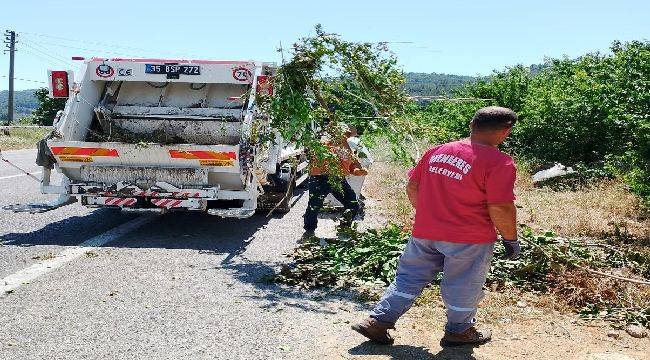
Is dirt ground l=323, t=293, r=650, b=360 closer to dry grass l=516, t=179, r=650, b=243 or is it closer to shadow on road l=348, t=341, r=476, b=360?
Result: shadow on road l=348, t=341, r=476, b=360

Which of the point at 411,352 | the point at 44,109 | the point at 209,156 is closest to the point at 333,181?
the point at 209,156

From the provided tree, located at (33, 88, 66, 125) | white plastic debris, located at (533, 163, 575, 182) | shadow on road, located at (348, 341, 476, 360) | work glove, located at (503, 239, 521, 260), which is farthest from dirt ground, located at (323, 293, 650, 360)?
tree, located at (33, 88, 66, 125)

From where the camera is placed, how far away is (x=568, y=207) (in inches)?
385

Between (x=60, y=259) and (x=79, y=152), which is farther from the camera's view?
(x=79, y=152)

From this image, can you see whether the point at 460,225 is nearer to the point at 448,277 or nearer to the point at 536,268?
the point at 448,277

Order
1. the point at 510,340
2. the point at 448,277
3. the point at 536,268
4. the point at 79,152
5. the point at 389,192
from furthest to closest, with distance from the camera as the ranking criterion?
1. the point at 389,192
2. the point at 79,152
3. the point at 536,268
4. the point at 510,340
5. the point at 448,277

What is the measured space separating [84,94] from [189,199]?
208cm

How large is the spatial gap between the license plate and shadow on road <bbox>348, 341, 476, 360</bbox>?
17.0ft

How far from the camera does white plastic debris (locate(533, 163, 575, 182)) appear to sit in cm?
1345

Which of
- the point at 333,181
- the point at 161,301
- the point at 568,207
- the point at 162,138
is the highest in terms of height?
the point at 162,138

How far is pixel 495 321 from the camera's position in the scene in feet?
15.4

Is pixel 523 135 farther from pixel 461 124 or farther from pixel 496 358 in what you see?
pixel 496 358

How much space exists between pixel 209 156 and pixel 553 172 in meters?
8.78

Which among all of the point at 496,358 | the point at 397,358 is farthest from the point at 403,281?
the point at 496,358
